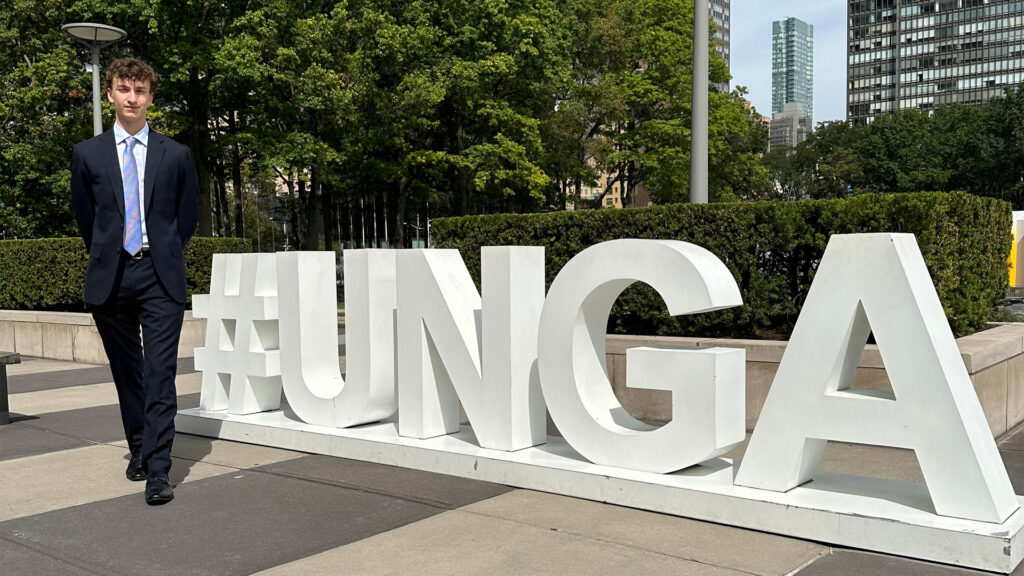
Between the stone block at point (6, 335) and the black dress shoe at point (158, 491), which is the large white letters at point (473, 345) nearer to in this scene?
the black dress shoe at point (158, 491)

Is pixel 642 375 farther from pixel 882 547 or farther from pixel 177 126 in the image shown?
pixel 177 126

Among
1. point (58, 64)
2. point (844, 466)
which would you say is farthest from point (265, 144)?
point (844, 466)

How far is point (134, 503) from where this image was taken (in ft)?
15.6

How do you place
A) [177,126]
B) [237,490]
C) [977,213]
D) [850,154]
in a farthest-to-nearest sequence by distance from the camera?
[850,154] < [177,126] < [977,213] < [237,490]

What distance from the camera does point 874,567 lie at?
3590 millimetres

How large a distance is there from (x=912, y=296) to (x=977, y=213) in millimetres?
4277

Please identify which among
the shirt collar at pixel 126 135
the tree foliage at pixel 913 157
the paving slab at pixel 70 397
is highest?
the tree foliage at pixel 913 157

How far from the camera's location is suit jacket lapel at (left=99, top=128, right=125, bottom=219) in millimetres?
4945

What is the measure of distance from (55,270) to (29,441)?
8497mm

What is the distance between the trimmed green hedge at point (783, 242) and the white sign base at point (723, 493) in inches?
A: 104

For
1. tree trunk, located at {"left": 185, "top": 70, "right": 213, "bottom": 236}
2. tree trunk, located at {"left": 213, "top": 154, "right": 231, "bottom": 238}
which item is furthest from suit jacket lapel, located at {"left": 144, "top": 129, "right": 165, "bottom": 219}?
tree trunk, located at {"left": 213, "top": 154, "right": 231, "bottom": 238}

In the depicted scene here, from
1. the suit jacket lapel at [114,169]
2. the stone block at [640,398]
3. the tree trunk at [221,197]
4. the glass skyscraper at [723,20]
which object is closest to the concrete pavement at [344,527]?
the stone block at [640,398]

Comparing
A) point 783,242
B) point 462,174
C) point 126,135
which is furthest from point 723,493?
point 462,174

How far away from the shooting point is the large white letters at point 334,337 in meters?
5.87
